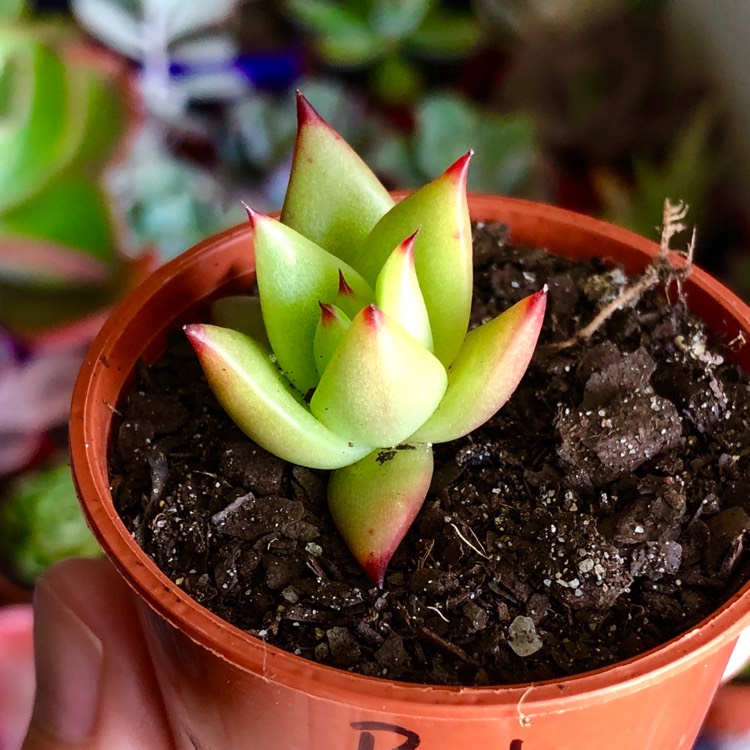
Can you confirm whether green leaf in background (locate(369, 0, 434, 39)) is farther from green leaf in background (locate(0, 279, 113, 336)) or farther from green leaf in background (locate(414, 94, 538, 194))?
green leaf in background (locate(0, 279, 113, 336))

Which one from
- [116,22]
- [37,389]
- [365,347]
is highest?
[116,22]

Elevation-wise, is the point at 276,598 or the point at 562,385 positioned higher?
the point at 562,385

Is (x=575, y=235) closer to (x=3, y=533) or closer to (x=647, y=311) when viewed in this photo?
(x=647, y=311)

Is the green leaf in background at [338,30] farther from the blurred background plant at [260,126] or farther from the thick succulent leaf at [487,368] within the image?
the thick succulent leaf at [487,368]

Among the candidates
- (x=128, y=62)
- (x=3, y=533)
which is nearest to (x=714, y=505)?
(x=3, y=533)

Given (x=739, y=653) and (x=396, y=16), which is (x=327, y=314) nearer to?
(x=739, y=653)

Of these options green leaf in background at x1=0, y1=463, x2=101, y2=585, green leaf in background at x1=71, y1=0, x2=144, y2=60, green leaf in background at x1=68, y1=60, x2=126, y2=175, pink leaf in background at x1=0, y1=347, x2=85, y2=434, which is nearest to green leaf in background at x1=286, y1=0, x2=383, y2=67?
green leaf in background at x1=71, y1=0, x2=144, y2=60

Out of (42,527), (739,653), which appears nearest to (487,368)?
(739,653)
